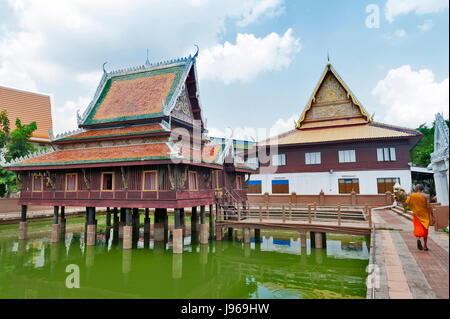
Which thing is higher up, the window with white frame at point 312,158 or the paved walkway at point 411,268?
the window with white frame at point 312,158

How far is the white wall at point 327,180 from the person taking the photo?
24.1m

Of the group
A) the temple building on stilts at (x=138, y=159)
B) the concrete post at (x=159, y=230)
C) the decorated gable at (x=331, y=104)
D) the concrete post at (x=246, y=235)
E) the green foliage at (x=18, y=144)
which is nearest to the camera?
the temple building on stilts at (x=138, y=159)

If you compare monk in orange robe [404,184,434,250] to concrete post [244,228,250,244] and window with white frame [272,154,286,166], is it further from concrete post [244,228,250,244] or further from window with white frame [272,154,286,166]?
window with white frame [272,154,286,166]

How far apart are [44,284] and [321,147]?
23260mm

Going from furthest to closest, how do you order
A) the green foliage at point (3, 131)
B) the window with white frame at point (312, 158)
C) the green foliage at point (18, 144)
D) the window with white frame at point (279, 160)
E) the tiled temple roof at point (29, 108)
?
the tiled temple roof at point (29, 108) → the window with white frame at point (279, 160) → the window with white frame at point (312, 158) → the green foliage at point (3, 131) → the green foliage at point (18, 144)

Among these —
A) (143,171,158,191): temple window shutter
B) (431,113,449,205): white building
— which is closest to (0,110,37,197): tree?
(143,171,158,191): temple window shutter

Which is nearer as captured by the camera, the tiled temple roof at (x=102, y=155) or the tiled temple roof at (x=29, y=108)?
the tiled temple roof at (x=102, y=155)

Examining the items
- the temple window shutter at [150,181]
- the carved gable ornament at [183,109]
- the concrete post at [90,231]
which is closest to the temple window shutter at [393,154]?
the carved gable ornament at [183,109]

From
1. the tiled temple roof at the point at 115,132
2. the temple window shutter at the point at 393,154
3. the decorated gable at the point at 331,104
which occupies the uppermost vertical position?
the decorated gable at the point at 331,104

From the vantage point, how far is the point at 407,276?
585 centimetres

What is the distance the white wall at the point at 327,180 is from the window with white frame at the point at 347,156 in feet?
3.60

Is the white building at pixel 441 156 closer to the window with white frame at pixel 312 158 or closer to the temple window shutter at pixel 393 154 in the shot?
the temple window shutter at pixel 393 154
